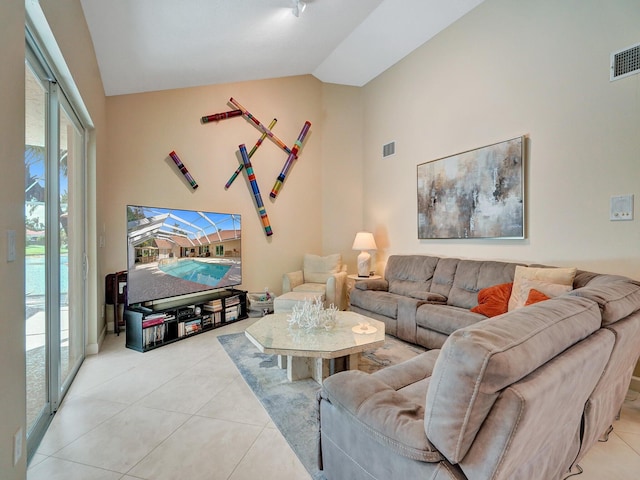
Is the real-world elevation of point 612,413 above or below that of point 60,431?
above

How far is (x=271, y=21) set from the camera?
3219 mm

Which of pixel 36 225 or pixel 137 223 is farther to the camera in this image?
pixel 137 223

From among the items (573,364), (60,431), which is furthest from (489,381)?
(60,431)

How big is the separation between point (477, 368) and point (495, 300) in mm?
2318

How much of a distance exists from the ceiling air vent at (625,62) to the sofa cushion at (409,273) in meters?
2.28

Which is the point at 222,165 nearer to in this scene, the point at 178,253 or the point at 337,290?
the point at 178,253

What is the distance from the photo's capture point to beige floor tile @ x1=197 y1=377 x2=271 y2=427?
77.9 inches

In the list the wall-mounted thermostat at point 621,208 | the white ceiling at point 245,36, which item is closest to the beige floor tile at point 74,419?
the white ceiling at point 245,36

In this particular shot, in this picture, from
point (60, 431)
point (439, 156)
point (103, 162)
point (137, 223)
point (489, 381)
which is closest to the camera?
point (489, 381)

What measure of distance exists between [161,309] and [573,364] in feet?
11.4

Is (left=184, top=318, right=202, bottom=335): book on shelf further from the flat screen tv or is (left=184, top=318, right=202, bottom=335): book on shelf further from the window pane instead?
the window pane

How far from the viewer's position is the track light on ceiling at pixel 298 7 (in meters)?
3.05

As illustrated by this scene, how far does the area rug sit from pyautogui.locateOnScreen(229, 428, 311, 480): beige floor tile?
0.04 m

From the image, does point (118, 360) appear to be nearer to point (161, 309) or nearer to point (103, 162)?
point (161, 309)
